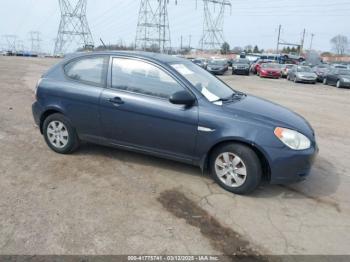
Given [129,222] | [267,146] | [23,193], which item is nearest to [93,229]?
[129,222]

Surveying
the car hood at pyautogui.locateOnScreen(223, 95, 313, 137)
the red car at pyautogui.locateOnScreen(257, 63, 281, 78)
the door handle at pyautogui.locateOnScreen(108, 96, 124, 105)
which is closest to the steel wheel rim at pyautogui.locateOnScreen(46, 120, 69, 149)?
the door handle at pyautogui.locateOnScreen(108, 96, 124, 105)

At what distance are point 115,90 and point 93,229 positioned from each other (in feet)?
6.71

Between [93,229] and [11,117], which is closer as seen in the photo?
[93,229]

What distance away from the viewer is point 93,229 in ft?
11.2

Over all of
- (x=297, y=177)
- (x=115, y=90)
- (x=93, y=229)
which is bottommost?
(x=93, y=229)

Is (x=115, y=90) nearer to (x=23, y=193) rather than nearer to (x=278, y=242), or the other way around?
(x=23, y=193)

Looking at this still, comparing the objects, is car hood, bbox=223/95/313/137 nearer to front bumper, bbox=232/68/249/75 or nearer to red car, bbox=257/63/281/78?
red car, bbox=257/63/281/78

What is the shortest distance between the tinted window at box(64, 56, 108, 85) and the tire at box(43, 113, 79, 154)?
2.19 feet

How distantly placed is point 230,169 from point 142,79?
168cm

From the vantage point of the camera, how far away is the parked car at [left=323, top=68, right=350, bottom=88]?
74.0 ft

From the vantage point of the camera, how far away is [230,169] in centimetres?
427

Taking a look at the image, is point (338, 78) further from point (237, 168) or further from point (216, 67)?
point (237, 168)

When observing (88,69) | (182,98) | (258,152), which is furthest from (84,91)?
(258,152)

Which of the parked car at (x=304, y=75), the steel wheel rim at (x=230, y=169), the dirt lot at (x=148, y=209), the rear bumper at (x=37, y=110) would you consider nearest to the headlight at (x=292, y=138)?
the steel wheel rim at (x=230, y=169)
